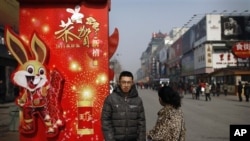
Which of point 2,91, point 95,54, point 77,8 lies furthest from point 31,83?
point 2,91

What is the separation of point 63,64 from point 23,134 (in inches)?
50.9

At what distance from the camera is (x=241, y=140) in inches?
195

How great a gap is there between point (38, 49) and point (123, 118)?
90.4 inches

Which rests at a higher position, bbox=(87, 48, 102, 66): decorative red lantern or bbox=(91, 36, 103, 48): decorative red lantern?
bbox=(91, 36, 103, 48): decorative red lantern

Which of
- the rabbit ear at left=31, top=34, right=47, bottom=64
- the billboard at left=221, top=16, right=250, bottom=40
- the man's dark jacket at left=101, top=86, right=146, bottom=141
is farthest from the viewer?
the billboard at left=221, top=16, right=250, bottom=40

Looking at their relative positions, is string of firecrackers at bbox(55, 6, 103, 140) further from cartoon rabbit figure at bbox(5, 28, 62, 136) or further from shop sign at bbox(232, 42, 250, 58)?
shop sign at bbox(232, 42, 250, 58)

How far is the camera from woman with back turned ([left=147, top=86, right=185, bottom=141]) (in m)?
4.71

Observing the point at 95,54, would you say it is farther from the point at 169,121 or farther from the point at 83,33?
the point at 169,121

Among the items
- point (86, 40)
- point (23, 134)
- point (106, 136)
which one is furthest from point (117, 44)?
point (106, 136)

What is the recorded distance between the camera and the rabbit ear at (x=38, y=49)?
653 centimetres

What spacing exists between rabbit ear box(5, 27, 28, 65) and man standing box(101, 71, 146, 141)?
2.22 m

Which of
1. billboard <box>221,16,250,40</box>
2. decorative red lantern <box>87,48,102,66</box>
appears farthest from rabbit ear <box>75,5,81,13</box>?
billboard <box>221,16,250,40</box>

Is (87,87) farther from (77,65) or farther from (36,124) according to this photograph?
(36,124)

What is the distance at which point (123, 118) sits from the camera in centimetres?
491
